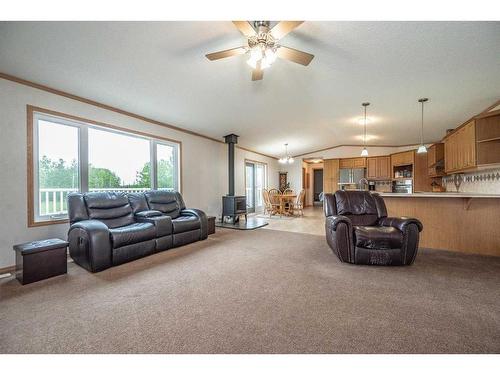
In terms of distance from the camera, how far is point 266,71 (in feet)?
10.5

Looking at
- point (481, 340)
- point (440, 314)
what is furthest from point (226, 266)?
point (481, 340)

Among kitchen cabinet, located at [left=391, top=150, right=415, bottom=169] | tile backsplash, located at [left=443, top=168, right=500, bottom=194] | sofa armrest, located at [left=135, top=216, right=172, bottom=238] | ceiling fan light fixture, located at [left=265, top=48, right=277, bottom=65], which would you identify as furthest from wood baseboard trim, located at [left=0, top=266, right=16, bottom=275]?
kitchen cabinet, located at [left=391, top=150, right=415, bottom=169]

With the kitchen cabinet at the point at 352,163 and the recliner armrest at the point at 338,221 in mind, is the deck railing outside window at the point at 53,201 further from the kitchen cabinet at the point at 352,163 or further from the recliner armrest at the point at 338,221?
the kitchen cabinet at the point at 352,163

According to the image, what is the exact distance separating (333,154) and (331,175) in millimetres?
880

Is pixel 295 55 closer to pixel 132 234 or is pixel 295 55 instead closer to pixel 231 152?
pixel 132 234

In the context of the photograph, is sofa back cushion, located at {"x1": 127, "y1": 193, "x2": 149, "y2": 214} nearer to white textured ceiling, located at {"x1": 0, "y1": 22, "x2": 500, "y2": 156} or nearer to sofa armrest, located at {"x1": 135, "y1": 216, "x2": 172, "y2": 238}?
sofa armrest, located at {"x1": 135, "y1": 216, "x2": 172, "y2": 238}

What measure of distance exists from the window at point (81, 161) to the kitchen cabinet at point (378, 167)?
740 cm

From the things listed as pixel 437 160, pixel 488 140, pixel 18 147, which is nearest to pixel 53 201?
pixel 18 147

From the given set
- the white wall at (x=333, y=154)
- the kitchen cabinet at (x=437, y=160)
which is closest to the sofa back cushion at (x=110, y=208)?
the kitchen cabinet at (x=437, y=160)

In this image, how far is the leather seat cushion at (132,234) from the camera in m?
2.81

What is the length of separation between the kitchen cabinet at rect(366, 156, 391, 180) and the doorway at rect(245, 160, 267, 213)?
4.09m
